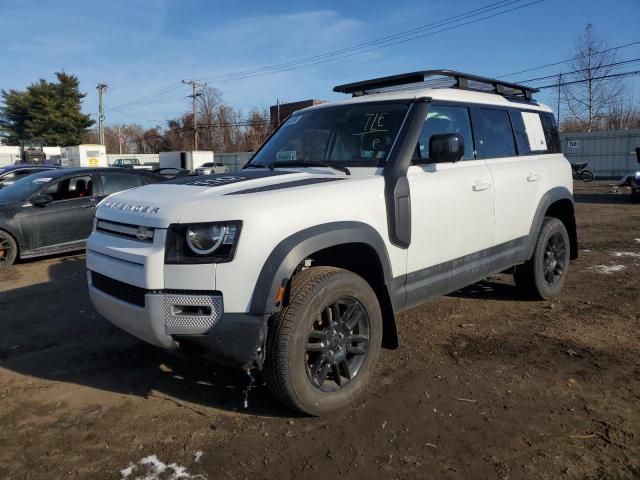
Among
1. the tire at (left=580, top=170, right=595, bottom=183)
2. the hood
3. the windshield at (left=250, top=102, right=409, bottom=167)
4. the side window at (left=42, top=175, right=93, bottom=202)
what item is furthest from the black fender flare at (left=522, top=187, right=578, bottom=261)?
the tire at (left=580, top=170, right=595, bottom=183)

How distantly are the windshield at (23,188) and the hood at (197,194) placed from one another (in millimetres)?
5615

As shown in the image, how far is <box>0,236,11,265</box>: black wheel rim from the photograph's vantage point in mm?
7734

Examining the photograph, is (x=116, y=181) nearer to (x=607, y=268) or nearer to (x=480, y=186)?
(x=480, y=186)

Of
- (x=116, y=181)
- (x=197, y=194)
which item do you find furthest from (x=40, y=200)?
(x=197, y=194)

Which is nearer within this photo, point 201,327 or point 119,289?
point 201,327

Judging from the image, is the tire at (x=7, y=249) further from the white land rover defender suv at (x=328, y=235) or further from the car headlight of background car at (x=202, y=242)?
the car headlight of background car at (x=202, y=242)

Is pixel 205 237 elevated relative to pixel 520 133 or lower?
lower

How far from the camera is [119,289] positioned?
309 cm

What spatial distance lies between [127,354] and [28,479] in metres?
1.67

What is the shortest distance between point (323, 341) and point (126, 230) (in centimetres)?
139

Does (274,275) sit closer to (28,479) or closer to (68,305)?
(28,479)

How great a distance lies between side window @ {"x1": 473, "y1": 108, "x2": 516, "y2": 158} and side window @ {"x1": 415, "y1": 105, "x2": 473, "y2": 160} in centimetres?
13

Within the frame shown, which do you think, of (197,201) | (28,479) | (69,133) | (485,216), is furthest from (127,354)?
(69,133)

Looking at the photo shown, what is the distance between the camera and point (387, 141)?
3.77m
